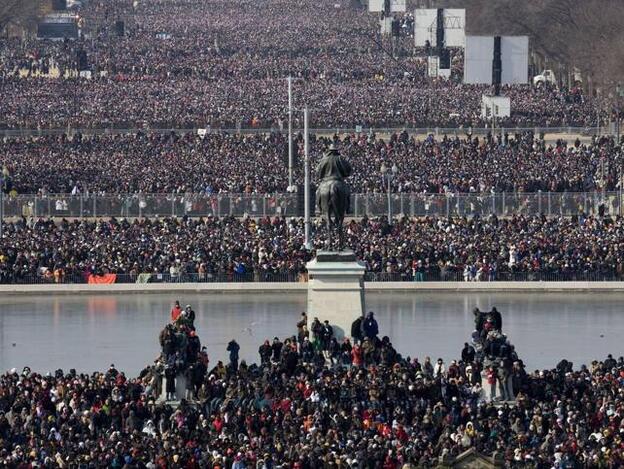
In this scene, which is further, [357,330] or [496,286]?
[496,286]

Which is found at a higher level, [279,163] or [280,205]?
[279,163]

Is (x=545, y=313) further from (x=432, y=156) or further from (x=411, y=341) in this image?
(x=432, y=156)

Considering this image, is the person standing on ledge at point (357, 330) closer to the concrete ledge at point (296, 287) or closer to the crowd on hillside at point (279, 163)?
the concrete ledge at point (296, 287)

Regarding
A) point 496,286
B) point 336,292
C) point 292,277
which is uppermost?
point 336,292

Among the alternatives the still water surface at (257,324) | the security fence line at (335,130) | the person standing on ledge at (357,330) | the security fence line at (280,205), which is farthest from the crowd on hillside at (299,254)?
the security fence line at (335,130)

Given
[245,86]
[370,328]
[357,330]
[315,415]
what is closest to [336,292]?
[357,330]

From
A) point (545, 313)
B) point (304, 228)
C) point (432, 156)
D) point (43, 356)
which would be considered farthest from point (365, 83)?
point (43, 356)

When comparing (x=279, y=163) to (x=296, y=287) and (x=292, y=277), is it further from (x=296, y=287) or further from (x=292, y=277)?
(x=296, y=287)
